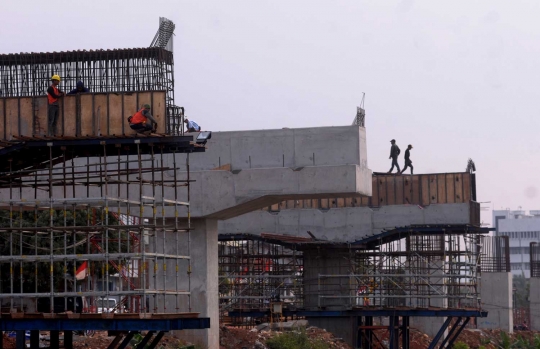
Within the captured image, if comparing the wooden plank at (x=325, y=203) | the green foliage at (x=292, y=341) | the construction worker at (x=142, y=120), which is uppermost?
the construction worker at (x=142, y=120)

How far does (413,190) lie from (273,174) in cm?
1241

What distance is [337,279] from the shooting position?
116 ft

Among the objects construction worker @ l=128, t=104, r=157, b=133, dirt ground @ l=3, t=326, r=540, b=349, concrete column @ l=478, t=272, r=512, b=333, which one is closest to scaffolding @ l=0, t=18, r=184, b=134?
construction worker @ l=128, t=104, r=157, b=133

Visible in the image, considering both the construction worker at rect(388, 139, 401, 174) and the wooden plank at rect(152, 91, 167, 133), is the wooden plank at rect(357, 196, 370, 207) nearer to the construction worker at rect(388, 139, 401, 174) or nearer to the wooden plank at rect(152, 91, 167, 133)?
the construction worker at rect(388, 139, 401, 174)

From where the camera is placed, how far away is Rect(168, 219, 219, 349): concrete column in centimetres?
2639

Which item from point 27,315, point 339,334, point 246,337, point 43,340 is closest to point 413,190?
point 339,334

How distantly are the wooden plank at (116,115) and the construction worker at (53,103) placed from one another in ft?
3.36

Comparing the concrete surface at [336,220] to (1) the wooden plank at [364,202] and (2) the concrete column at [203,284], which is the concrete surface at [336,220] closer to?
(1) the wooden plank at [364,202]

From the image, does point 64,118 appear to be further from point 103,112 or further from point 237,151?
point 237,151

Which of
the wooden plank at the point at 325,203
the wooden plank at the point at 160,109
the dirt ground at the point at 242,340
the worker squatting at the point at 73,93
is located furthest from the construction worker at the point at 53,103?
the wooden plank at the point at 325,203

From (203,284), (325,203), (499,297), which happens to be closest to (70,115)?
(203,284)

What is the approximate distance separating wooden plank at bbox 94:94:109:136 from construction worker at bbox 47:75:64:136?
733 mm

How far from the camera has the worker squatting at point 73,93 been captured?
1969 centimetres

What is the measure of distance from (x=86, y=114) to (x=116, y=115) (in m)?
0.60
